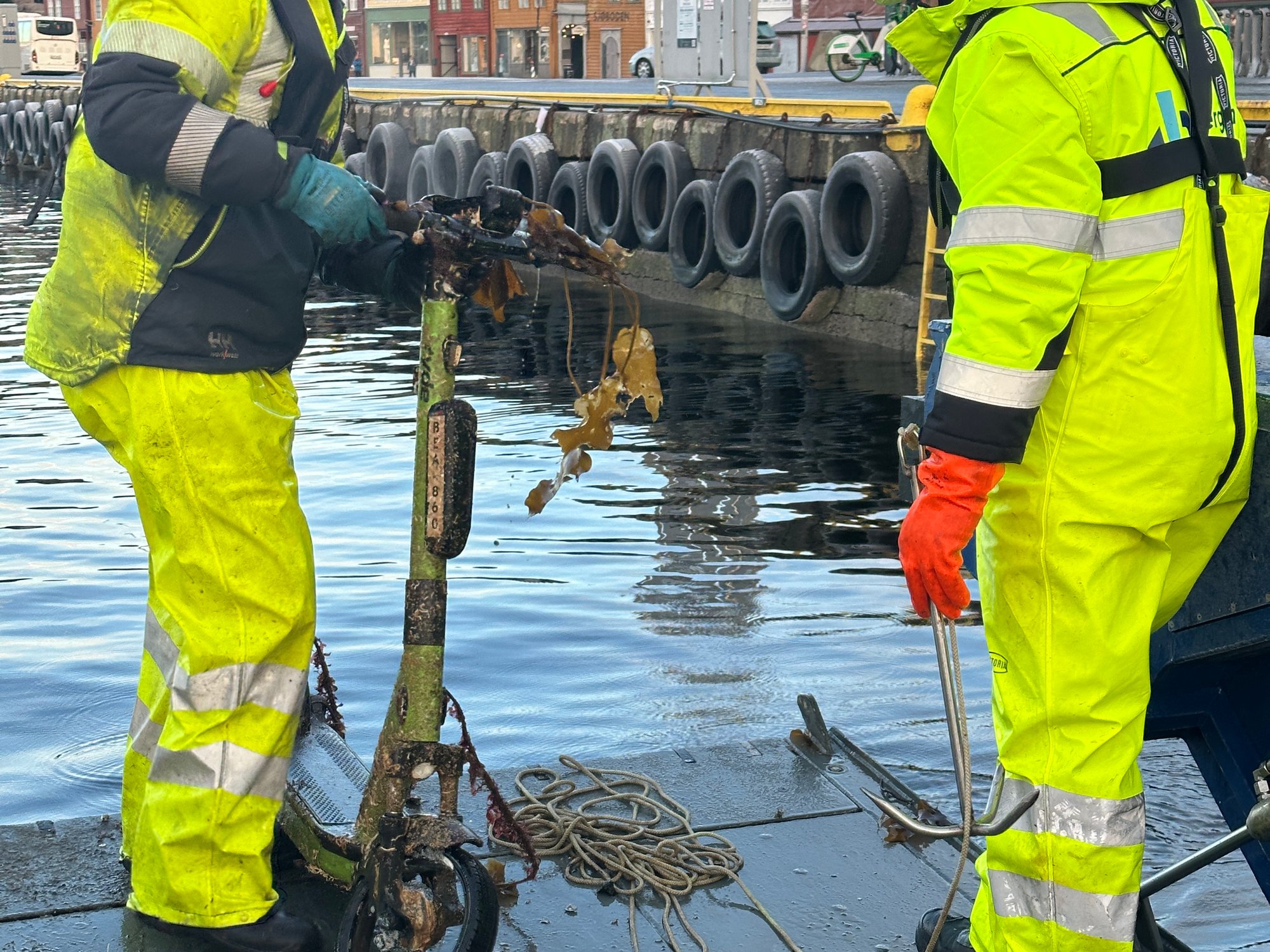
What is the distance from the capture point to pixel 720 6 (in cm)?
1759

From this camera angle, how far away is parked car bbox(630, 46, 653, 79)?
44.4 meters

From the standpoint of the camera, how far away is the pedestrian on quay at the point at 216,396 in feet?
9.80

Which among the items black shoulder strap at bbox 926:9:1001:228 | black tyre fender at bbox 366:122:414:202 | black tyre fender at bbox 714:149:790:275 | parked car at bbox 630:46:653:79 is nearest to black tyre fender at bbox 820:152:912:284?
black tyre fender at bbox 714:149:790:275

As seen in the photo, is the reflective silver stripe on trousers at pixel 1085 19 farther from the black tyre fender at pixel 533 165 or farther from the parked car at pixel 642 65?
the parked car at pixel 642 65

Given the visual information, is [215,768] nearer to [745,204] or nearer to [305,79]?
[305,79]

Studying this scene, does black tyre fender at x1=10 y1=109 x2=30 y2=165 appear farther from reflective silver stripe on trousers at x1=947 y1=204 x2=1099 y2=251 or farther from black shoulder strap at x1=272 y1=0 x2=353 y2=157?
reflective silver stripe on trousers at x1=947 y1=204 x2=1099 y2=251

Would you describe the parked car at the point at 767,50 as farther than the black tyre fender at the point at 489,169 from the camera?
Yes

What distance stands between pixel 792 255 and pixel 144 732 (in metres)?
10.8

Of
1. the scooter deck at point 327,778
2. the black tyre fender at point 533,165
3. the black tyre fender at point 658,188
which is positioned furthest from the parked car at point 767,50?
the scooter deck at point 327,778

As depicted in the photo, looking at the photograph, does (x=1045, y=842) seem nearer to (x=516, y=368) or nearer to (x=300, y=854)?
(x=300, y=854)

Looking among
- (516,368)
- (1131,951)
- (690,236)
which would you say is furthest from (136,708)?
(690,236)

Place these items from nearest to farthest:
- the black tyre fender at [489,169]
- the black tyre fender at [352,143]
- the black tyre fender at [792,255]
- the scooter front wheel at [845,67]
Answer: the black tyre fender at [792,255]
the black tyre fender at [489,169]
the black tyre fender at [352,143]
the scooter front wheel at [845,67]

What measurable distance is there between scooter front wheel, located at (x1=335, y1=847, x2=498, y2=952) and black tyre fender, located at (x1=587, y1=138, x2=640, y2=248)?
42.1ft

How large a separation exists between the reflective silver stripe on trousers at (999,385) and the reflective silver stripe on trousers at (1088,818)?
0.66 m
